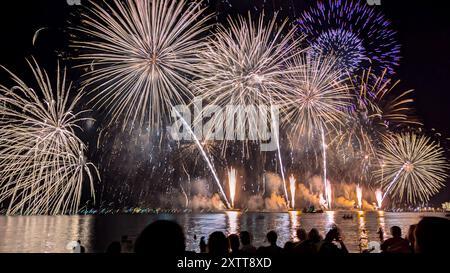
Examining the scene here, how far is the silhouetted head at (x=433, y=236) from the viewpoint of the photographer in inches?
117

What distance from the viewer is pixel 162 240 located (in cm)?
282

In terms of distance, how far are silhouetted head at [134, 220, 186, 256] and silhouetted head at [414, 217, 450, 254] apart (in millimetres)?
1953

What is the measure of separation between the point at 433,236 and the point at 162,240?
2187mm

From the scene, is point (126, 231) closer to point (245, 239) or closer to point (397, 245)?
point (245, 239)


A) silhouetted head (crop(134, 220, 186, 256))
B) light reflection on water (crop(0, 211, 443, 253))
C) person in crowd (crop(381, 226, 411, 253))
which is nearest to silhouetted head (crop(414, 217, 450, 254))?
silhouetted head (crop(134, 220, 186, 256))

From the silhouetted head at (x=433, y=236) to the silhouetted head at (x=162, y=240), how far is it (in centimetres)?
195

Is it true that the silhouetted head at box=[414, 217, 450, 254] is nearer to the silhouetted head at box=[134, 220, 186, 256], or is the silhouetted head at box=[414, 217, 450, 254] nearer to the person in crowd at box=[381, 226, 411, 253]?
the silhouetted head at box=[134, 220, 186, 256]

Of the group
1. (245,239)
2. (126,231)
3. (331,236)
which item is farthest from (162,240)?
(126,231)

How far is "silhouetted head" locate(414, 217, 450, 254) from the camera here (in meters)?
2.97
